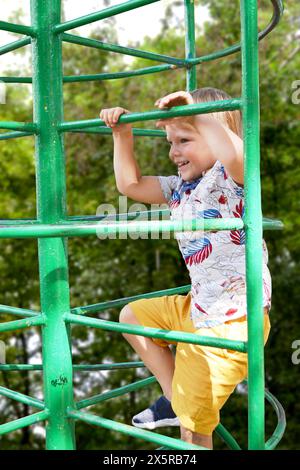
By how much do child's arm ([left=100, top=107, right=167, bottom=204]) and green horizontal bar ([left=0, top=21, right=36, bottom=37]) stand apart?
317mm

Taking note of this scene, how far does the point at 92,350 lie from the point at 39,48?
608 cm

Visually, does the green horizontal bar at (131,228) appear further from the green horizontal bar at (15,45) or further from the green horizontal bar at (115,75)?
the green horizontal bar at (115,75)

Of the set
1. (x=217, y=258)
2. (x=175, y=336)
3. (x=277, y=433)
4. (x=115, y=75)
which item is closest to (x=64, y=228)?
(x=175, y=336)

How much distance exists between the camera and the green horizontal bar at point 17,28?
1422mm

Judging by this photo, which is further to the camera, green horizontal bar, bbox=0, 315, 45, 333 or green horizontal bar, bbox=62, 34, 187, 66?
green horizontal bar, bbox=62, 34, 187, 66

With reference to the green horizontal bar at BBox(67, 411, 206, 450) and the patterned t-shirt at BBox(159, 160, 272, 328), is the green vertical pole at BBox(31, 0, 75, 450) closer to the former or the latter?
the green horizontal bar at BBox(67, 411, 206, 450)

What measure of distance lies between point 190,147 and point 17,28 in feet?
1.58

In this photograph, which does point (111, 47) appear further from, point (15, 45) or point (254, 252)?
point (254, 252)

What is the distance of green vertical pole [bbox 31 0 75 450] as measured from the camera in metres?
1.56

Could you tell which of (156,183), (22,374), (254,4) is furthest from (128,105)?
(254,4)

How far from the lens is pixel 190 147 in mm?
1521

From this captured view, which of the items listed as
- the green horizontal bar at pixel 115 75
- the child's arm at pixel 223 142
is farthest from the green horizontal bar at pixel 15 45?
the child's arm at pixel 223 142

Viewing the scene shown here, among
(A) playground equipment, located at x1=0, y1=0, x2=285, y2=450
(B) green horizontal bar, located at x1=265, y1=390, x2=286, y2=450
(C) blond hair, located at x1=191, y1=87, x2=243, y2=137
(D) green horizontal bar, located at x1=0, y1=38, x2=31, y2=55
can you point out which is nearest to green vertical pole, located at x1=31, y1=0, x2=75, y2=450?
(A) playground equipment, located at x1=0, y1=0, x2=285, y2=450

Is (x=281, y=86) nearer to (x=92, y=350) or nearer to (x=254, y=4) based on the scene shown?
(x=92, y=350)
